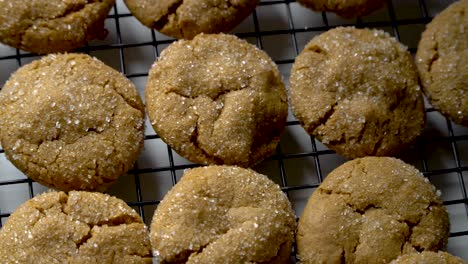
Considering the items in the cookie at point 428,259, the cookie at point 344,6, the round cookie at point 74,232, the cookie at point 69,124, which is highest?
the cookie at point 344,6

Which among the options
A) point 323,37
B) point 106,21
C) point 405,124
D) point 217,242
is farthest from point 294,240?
point 106,21

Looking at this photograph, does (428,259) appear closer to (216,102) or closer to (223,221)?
(223,221)

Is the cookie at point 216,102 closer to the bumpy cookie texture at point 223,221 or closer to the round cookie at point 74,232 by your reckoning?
the bumpy cookie texture at point 223,221

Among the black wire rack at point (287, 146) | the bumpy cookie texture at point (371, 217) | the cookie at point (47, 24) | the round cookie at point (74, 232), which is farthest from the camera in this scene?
the black wire rack at point (287, 146)

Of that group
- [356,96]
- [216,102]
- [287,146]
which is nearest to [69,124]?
[216,102]

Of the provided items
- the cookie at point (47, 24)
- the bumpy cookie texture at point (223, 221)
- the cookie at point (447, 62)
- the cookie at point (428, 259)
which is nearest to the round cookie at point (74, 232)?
the bumpy cookie texture at point (223, 221)

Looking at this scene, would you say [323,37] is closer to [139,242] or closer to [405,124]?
[405,124]
